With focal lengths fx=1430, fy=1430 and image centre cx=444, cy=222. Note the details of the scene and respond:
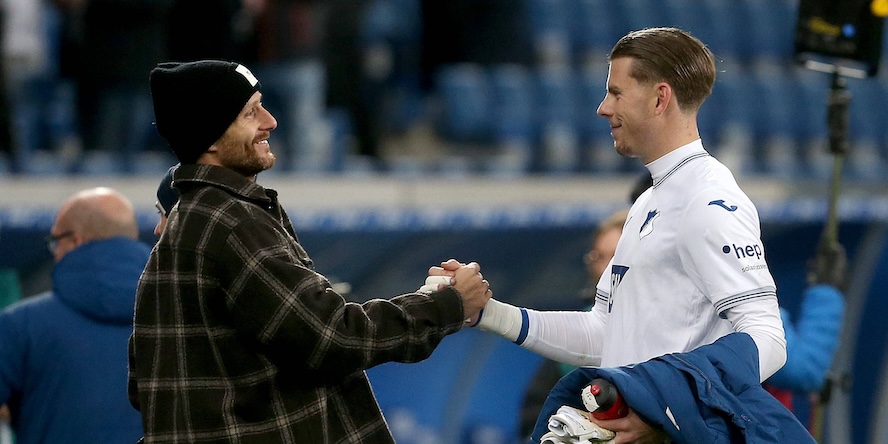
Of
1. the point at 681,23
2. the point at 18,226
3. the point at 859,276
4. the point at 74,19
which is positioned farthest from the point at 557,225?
the point at 681,23

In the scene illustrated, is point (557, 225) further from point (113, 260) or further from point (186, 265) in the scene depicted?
point (186, 265)

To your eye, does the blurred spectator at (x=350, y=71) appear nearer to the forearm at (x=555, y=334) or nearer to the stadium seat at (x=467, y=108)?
the stadium seat at (x=467, y=108)

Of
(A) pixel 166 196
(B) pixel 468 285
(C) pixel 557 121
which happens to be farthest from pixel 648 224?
(C) pixel 557 121

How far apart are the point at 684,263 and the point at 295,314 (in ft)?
2.89

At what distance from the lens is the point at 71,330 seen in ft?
14.1

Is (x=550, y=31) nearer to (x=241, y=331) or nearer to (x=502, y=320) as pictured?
(x=502, y=320)

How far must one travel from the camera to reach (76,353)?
4.27m

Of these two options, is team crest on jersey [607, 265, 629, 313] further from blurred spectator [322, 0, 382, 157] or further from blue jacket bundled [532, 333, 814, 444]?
blurred spectator [322, 0, 382, 157]

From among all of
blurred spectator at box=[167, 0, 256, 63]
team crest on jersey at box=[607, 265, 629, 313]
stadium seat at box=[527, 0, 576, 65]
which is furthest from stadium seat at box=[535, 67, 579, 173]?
team crest on jersey at box=[607, 265, 629, 313]

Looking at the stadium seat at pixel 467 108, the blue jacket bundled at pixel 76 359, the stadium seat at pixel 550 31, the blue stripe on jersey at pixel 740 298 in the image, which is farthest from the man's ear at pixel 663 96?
the stadium seat at pixel 550 31

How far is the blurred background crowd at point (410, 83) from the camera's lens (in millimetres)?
8695

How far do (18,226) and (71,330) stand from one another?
263 cm

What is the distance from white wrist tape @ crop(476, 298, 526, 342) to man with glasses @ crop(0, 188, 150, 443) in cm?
124

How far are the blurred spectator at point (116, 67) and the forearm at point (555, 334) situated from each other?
17.5ft
